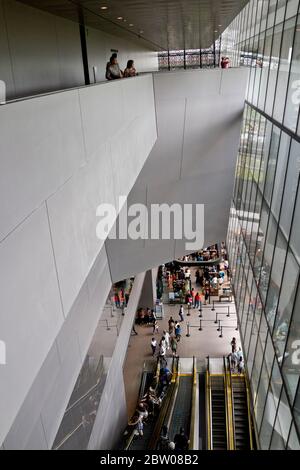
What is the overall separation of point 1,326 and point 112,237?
1517 cm

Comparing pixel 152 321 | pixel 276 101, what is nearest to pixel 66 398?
pixel 276 101

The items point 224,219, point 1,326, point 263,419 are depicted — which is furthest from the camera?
point 224,219

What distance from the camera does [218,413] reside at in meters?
21.0

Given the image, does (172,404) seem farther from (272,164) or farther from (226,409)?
(272,164)

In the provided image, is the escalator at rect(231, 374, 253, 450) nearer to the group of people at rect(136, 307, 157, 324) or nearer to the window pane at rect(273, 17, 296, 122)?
the group of people at rect(136, 307, 157, 324)

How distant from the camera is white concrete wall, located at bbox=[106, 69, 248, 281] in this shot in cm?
1727

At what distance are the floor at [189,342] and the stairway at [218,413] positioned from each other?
2.66 metres

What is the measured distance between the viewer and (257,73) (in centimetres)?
1576

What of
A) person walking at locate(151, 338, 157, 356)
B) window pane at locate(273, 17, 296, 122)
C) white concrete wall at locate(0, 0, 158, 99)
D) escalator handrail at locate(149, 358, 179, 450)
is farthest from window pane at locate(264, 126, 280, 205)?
person walking at locate(151, 338, 157, 356)

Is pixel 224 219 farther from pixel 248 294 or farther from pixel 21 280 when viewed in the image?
pixel 21 280

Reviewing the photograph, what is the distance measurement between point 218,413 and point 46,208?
19.0 m

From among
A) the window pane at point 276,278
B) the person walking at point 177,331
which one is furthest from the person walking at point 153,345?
the window pane at point 276,278

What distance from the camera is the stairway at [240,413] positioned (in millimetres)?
18984

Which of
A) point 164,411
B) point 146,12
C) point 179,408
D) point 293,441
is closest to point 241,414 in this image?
point 179,408
